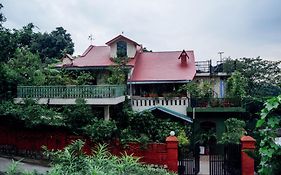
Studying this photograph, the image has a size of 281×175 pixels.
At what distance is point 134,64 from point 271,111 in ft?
50.5

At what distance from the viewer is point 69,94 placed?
47.9 ft

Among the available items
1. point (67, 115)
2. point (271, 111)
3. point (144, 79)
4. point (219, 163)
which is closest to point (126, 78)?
point (144, 79)

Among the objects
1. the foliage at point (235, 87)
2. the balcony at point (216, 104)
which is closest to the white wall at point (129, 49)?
the balcony at point (216, 104)

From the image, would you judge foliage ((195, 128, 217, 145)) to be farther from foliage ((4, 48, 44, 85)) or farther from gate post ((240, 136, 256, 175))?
foliage ((4, 48, 44, 85))

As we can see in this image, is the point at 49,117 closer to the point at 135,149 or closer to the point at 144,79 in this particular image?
the point at 135,149

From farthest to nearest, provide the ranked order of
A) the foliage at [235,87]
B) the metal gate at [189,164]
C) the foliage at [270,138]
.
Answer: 1. the foliage at [235,87]
2. the metal gate at [189,164]
3. the foliage at [270,138]

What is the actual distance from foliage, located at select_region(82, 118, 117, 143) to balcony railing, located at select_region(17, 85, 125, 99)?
2.22 metres

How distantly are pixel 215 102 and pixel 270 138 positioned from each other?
1315cm

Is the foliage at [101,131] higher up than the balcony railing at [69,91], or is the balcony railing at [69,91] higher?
the balcony railing at [69,91]

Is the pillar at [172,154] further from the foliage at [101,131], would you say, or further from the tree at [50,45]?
the tree at [50,45]

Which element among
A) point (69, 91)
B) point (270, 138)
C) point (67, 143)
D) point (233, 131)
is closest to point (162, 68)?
point (233, 131)

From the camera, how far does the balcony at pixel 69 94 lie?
14.5 metres

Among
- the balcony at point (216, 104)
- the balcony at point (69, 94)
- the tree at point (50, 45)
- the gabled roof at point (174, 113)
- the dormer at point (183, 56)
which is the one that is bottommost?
the gabled roof at point (174, 113)

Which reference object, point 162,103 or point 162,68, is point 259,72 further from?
point 162,103
